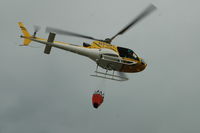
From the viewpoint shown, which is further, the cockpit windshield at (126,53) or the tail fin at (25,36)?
the cockpit windshield at (126,53)

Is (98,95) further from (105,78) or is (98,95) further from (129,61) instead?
(129,61)

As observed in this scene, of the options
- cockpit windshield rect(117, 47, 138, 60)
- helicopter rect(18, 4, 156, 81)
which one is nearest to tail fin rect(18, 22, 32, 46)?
helicopter rect(18, 4, 156, 81)

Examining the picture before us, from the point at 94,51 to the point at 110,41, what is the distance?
98.6 inches

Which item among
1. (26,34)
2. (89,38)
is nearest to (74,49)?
(89,38)

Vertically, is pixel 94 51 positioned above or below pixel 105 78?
above

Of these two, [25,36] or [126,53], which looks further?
[126,53]

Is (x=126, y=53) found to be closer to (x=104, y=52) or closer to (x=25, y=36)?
(x=104, y=52)

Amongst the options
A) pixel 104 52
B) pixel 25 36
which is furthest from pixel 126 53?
pixel 25 36

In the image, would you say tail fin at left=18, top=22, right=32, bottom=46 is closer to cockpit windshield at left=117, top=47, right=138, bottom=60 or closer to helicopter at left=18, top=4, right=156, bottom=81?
helicopter at left=18, top=4, right=156, bottom=81

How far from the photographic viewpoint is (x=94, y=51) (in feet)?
93.1

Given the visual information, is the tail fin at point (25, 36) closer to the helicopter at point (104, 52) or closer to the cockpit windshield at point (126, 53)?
the helicopter at point (104, 52)

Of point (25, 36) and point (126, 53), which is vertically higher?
point (126, 53)

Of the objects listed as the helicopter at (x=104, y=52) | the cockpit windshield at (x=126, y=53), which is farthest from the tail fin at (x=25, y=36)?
the cockpit windshield at (x=126, y=53)

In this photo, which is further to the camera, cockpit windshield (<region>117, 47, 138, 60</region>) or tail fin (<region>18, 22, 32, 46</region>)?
cockpit windshield (<region>117, 47, 138, 60</region>)
